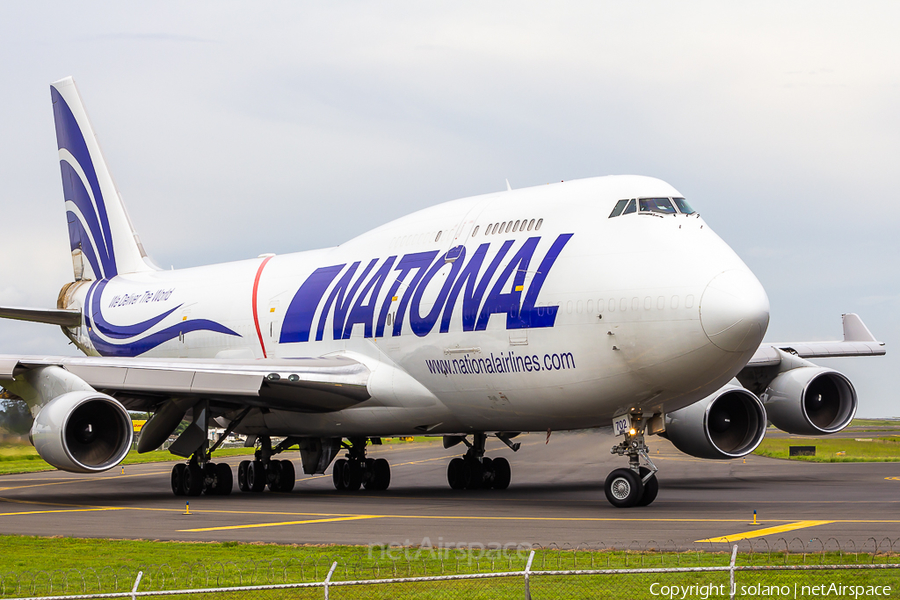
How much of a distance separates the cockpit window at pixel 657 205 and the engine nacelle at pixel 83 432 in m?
10.5

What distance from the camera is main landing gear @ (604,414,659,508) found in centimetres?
1792

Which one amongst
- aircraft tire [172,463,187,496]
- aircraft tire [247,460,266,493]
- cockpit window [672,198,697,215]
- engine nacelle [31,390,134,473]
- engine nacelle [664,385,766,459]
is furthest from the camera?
aircraft tire [247,460,266,493]

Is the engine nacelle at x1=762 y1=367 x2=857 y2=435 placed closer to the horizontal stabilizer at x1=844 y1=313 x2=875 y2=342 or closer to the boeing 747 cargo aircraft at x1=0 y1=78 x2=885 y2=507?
the boeing 747 cargo aircraft at x1=0 y1=78 x2=885 y2=507

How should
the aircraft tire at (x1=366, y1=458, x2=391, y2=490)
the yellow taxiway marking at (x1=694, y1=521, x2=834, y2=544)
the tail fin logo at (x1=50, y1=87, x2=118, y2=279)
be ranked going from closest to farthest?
the yellow taxiway marking at (x1=694, y1=521, x2=834, y2=544)
the aircraft tire at (x1=366, y1=458, x2=391, y2=490)
the tail fin logo at (x1=50, y1=87, x2=118, y2=279)

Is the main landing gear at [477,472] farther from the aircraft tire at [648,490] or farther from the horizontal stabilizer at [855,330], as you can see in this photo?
the horizontal stabilizer at [855,330]

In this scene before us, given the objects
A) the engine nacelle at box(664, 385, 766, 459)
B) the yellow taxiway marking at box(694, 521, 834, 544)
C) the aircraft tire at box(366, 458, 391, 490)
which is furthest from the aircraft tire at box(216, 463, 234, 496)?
the yellow taxiway marking at box(694, 521, 834, 544)

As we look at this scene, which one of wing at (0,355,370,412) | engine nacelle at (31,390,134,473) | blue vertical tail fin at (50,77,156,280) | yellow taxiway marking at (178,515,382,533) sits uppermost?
blue vertical tail fin at (50,77,156,280)

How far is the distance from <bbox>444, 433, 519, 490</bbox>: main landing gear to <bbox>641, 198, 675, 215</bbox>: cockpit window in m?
8.71

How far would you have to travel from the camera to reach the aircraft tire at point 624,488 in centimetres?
1789

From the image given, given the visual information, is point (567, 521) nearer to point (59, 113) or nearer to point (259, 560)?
point (259, 560)

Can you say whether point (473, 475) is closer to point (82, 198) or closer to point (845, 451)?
point (82, 198)

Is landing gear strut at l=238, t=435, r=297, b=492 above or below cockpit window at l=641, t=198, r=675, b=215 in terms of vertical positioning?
below

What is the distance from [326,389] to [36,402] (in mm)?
5954

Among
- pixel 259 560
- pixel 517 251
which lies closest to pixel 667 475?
pixel 517 251
